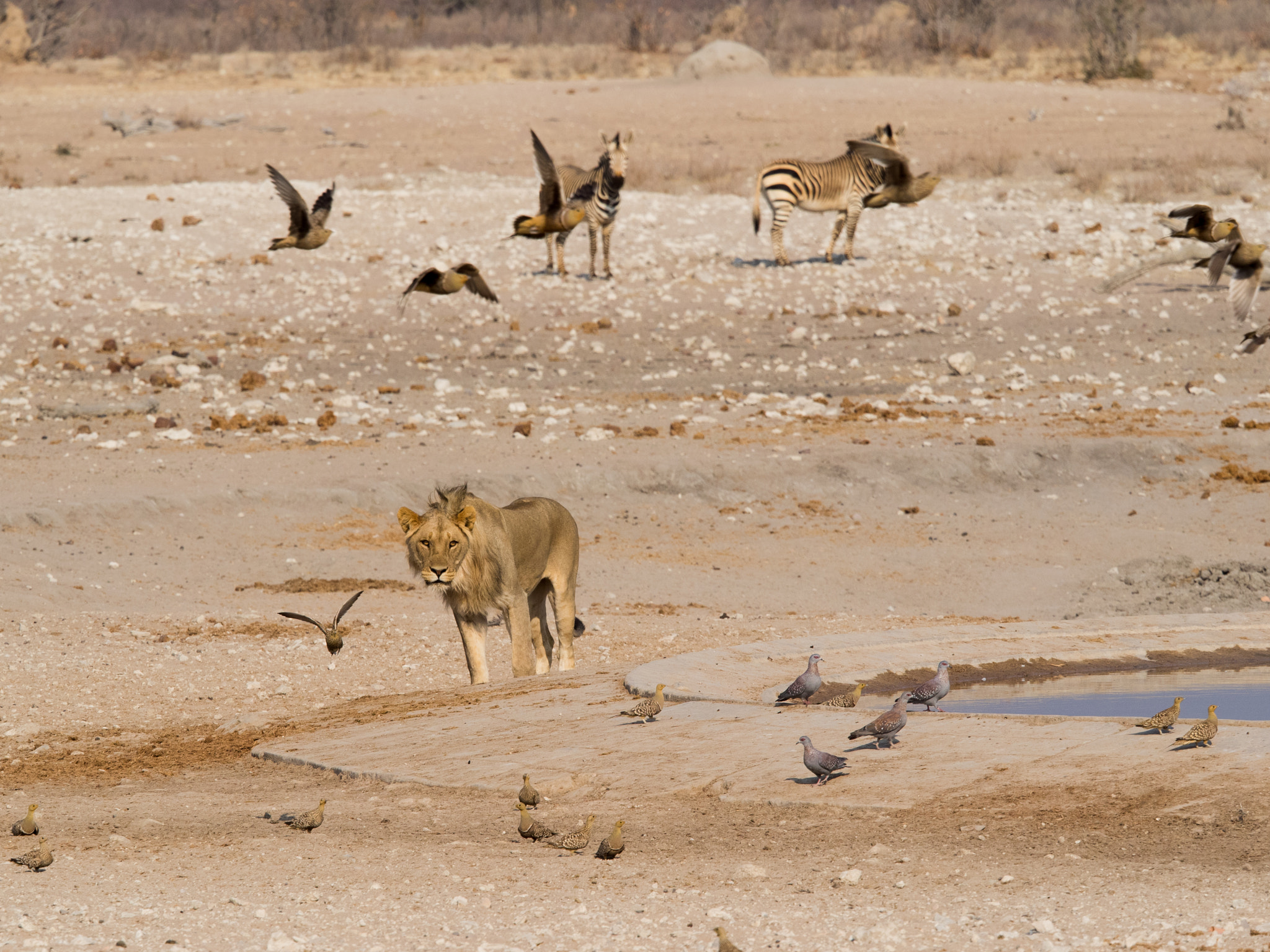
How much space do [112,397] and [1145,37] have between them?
119 ft

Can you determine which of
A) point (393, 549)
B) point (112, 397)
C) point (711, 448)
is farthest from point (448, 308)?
point (393, 549)

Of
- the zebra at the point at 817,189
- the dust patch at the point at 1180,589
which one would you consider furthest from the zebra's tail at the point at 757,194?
the dust patch at the point at 1180,589

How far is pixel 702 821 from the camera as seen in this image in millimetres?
6422

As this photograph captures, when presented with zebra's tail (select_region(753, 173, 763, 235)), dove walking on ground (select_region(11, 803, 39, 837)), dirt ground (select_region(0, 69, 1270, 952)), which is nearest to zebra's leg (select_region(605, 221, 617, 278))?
dirt ground (select_region(0, 69, 1270, 952))

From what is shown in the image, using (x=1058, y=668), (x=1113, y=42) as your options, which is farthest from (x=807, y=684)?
(x=1113, y=42)

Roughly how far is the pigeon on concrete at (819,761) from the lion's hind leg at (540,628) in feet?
10.5

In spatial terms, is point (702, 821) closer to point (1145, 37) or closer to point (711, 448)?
point (711, 448)

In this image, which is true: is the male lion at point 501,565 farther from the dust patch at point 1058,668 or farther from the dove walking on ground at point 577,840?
the dove walking on ground at point 577,840

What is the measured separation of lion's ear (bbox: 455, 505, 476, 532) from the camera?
8422 mm

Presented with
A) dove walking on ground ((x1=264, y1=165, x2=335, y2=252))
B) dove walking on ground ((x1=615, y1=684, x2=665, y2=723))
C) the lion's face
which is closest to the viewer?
dove walking on ground ((x1=615, y1=684, x2=665, y2=723))

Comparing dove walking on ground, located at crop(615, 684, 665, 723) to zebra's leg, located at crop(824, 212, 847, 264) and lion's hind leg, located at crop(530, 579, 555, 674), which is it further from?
zebra's leg, located at crop(824, 212, 847, 264)

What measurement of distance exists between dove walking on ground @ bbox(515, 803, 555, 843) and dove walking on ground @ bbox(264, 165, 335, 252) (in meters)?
6.27

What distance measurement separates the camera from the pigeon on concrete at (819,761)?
21.1ft

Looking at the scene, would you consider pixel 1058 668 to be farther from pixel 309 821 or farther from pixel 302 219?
pixel 302 219
